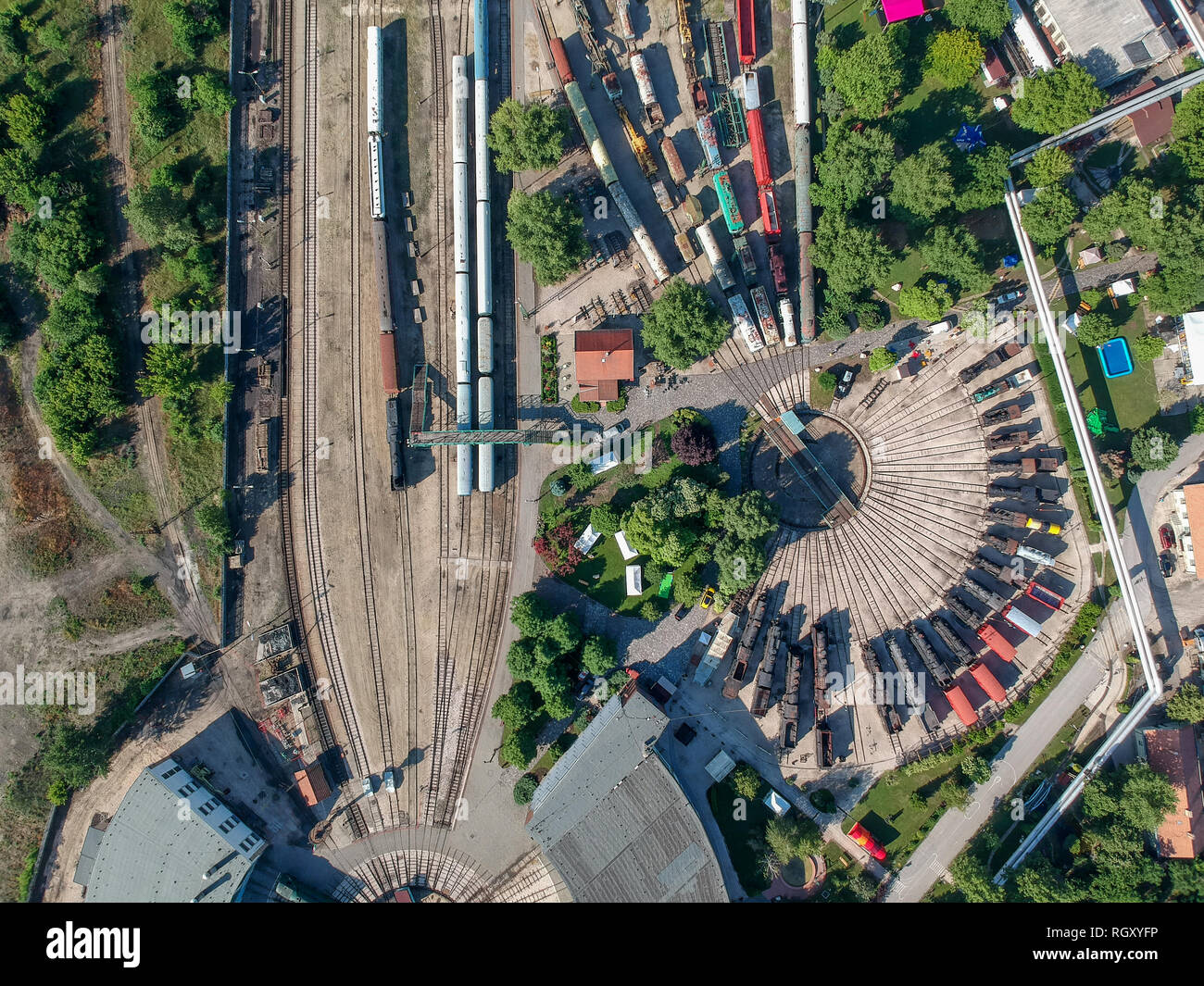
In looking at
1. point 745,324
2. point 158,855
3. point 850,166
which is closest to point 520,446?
point 745,324

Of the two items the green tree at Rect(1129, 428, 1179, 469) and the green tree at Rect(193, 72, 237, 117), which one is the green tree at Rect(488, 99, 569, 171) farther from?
the green tree at Rect(1129, 428, 1179, 469)

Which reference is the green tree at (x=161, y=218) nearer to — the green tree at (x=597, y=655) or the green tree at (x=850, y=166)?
the green tree at (x=597, y=655)

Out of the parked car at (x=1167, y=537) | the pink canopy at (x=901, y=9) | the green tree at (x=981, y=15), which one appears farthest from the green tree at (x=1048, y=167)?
the parked car at (x=1167, y=537)

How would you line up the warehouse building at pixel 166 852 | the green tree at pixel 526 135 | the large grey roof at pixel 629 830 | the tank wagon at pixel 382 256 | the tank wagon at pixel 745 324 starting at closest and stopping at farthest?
the warehouse building at pixel 166 852 → the large grey roof at pixel 629 830 → the green tree at pixel 526 135 → the tank wagon at pixel 382 256 → the tank wagon at pixel 745 324

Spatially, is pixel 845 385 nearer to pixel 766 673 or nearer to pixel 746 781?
pixel 766 673

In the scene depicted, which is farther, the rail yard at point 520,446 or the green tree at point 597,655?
the rail yard at point 520,446

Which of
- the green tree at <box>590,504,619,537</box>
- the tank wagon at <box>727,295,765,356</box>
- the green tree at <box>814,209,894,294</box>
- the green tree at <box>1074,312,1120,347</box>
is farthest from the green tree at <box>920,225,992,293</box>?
the green tree at <box>590,504,619,537</box>

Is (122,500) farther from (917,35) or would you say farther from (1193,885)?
(1193,885)
